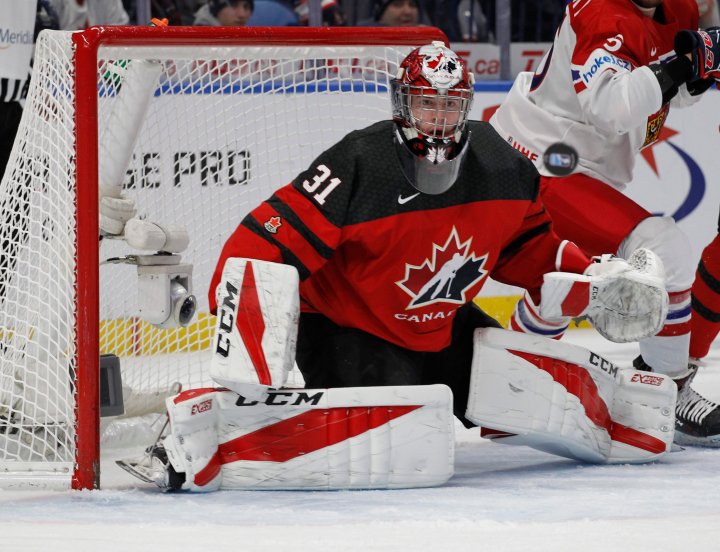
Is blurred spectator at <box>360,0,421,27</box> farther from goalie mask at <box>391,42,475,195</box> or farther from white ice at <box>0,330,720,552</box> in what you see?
white ice at <box>0,330,720,552</box>

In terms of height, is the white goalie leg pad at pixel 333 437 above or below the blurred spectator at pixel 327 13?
below

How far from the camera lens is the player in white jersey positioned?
3.10m

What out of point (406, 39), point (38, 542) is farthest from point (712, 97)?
point (38, 542)

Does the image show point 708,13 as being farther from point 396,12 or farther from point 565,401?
point 396,12

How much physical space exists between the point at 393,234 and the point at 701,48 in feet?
3.17

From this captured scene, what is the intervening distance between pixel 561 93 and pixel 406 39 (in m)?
0.53

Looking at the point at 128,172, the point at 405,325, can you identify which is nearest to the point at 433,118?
the point at 405,325

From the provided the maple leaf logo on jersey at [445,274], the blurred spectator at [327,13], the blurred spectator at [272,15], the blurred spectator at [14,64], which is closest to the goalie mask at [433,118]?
the maple leaf logo on jersey at [445,274]

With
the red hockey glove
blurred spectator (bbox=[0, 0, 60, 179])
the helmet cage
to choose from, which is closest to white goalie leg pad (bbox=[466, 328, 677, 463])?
the helmet cage

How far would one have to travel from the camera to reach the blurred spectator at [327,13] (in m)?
5.06

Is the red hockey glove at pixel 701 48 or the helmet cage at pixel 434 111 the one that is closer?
the helmet cage at pixel 434 111

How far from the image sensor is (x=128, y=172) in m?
3.36

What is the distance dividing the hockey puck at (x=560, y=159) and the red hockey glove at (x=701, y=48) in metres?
0.34

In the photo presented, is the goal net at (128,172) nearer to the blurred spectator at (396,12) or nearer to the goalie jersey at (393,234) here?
the goalie jersey at (393,234)
